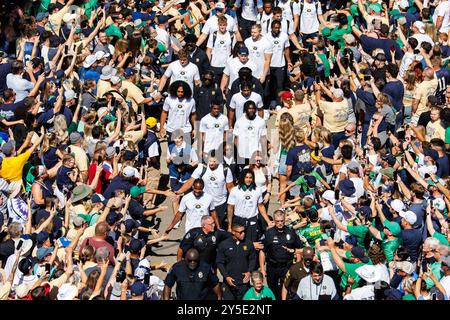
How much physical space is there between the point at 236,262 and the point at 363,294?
1902 millimetres

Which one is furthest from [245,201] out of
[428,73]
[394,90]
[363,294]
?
[428,73]

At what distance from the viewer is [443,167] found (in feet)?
59.6

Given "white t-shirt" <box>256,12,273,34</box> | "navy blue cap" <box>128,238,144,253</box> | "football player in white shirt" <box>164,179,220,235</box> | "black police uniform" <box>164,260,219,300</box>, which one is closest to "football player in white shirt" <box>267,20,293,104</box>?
"white t-shirt" <box>256,12,273,34</box>

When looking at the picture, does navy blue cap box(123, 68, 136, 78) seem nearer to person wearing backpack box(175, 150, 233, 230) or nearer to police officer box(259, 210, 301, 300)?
person wearing backpack box(175, 150, 233, 230)

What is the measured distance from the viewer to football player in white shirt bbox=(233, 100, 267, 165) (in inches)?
748

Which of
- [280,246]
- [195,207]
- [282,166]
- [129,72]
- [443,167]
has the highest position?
[443,167]

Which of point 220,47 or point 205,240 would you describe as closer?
point 205,240

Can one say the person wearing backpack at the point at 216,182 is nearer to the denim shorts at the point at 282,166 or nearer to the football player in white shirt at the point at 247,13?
the denim shorts at the point at 282,166

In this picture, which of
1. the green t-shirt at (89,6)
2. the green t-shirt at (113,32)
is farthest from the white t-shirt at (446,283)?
the green t-shirt at (89,6)

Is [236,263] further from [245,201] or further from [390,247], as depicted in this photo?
[390,247]

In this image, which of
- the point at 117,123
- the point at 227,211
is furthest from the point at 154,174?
the point at 227,211

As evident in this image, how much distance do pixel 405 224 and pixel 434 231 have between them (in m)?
0.49

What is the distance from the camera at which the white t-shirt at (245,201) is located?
17.5 m

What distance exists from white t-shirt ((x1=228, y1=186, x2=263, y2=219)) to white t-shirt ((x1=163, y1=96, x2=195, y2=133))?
2.37m
